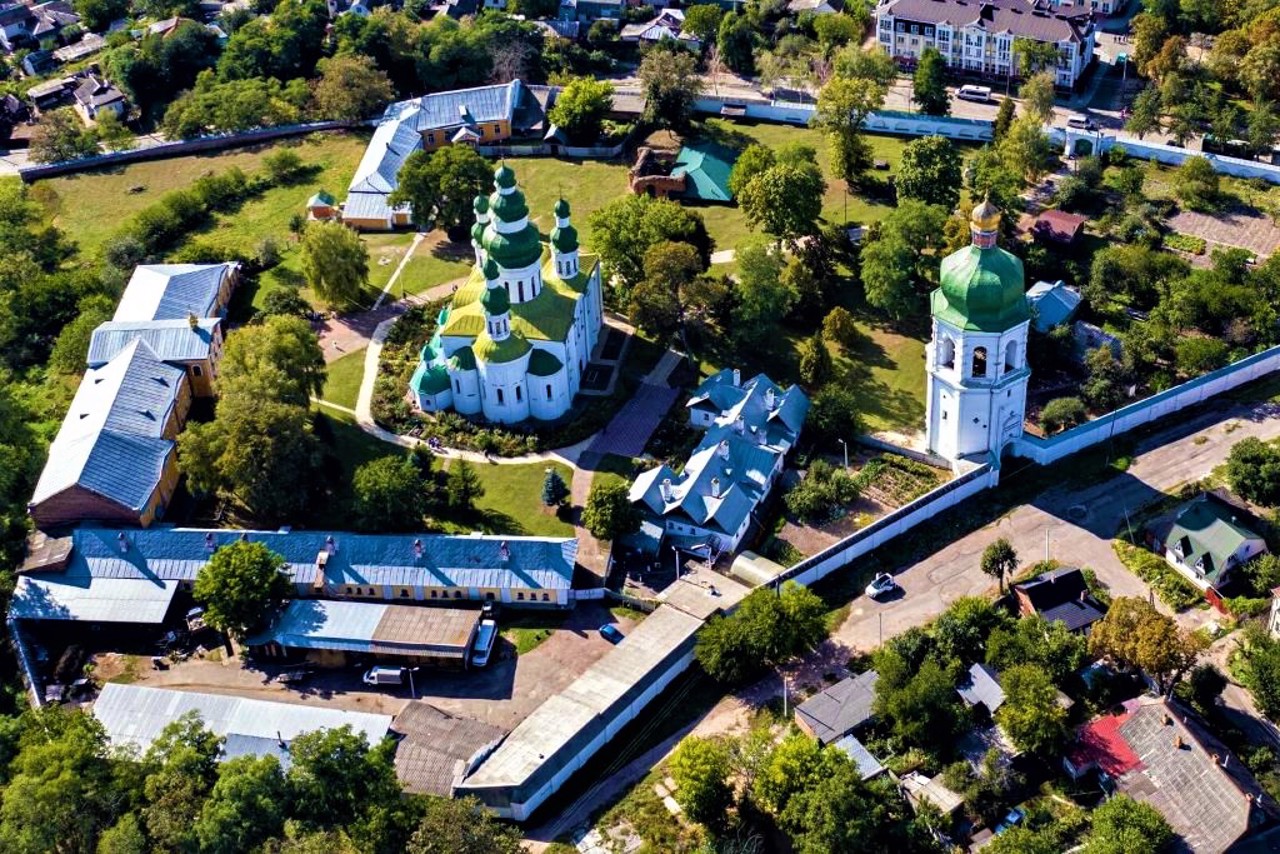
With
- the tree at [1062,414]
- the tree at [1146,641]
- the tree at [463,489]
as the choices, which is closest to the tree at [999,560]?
the tree at [1146,641]

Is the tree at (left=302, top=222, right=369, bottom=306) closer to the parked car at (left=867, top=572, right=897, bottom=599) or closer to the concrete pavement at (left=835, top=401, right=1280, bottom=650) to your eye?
the parked car at (left=867, top=572, right=897, bottom=599)

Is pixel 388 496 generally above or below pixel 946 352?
below

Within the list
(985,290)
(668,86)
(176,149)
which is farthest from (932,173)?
(176,149)

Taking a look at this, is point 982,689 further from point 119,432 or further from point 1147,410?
point 119,432

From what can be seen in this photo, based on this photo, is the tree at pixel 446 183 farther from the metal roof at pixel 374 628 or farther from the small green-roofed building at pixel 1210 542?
the small green-roofed building at pixel 1210 542

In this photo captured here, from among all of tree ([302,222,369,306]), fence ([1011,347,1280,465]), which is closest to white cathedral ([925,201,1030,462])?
fence ([1011,347,1280,465])

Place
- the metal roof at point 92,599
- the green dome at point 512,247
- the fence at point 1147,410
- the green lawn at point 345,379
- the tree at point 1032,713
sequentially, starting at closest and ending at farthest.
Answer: the tree at point 1032,713, the metal roof at point 92,599, the fence at point 1147,410, the green dome at point 512,247, the green lawn at point 345,379
